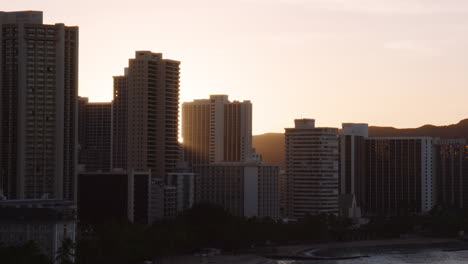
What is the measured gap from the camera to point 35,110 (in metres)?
158

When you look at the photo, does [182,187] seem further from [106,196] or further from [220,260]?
[220,260]

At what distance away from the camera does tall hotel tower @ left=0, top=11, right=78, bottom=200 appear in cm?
15588

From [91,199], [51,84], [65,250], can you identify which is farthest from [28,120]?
[65,250]

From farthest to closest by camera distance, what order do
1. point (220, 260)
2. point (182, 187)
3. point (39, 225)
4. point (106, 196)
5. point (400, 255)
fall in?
point (182, 187)
point (400, 255)
point (106, 196)
point (220, 260)
point (39, 225)

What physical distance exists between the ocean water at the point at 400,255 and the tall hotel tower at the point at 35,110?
37.7 meters

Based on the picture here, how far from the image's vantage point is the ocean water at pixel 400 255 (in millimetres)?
165250

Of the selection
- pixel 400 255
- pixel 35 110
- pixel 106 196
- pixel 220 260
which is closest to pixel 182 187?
pixel 106 196

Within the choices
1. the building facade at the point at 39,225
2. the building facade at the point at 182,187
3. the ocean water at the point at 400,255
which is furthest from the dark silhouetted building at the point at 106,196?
the building facade at the point at 39,225

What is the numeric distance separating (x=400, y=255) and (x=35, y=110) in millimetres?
66983

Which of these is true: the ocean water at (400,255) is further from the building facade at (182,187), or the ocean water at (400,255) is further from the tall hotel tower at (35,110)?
Answer: the tall hotel tower at (35,110)

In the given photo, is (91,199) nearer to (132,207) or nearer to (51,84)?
(132,207)

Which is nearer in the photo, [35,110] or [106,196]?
[35,110]

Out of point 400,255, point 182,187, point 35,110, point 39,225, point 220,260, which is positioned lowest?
point 400,255

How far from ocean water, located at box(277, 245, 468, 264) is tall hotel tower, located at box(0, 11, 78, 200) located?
37.7 m
